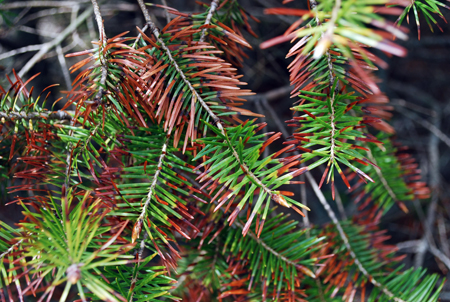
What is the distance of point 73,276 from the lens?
232 millimetres

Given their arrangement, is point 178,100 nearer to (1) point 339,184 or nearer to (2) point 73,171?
(2) point 73,171

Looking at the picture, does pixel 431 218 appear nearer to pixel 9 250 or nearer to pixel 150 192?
pixel 150 192

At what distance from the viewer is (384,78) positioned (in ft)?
3.90

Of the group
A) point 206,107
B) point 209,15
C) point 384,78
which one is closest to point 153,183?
point 206,107

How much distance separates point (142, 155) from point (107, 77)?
0.37 ft

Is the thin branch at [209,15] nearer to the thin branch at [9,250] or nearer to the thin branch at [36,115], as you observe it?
the thin branch at [36,115]

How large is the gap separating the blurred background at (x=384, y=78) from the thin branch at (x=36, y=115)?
57 cm

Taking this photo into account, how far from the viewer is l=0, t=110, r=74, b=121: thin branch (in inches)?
14.5

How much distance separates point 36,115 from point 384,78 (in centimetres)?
131

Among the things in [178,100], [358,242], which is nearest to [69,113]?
[178,100]

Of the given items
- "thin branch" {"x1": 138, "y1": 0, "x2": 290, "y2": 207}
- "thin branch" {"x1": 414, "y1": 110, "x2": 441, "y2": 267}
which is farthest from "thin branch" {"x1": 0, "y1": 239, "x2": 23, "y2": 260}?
"thin branch" {"x1": 414, "y1": 110, "x2": 441, "y2": 267}

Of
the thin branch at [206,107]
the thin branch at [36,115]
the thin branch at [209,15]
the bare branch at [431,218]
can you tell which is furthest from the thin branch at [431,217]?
the thin branch at [36,115]

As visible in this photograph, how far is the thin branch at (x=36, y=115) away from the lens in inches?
14.5

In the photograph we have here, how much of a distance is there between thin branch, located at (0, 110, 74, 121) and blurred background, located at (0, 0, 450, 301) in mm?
569
